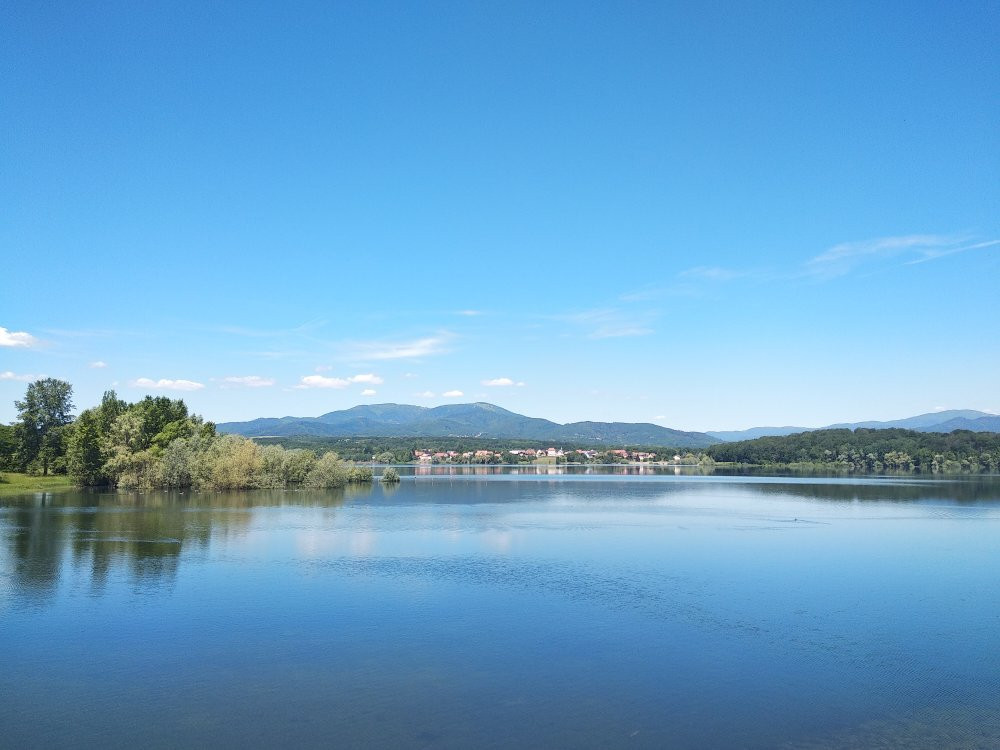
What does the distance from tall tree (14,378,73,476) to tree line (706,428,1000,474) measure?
125 metres

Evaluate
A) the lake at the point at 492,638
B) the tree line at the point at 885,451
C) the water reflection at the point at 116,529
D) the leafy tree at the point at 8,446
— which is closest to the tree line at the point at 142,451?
the leafy tree at the point at 8,446

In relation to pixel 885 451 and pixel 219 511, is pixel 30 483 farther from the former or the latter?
pixel 885 451

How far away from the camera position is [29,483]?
225ft

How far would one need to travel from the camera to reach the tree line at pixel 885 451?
12769cm

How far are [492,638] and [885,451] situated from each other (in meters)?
140

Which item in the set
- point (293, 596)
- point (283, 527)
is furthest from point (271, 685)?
point (283, 527)

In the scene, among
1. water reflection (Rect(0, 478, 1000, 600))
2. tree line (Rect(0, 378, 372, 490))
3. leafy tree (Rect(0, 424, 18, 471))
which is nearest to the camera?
water reflection (Rect(0, 478, 1000, 600))

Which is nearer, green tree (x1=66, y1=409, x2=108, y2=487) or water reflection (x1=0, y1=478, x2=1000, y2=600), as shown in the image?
water reflection (x1=0, y1=478, x2=1000, y2=600)

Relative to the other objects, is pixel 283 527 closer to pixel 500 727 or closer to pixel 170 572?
pixel 170 572

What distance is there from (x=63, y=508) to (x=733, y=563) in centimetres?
4380

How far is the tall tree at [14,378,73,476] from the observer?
256ft

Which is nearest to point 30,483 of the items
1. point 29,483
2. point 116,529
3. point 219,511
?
point 29,483

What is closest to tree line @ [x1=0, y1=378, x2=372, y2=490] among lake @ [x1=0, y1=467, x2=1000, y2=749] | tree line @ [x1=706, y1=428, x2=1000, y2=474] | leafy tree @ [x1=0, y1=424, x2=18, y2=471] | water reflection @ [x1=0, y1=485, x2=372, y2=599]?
leafy tree @ [x1=0, y1=424, x2=18, y2=471]

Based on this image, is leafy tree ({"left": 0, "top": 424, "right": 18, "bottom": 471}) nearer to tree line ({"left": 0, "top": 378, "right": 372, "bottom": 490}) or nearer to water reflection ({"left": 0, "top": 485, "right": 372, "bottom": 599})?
tree line ({"left": 0, "top": 378, "right": 372, "bottom": 490})
